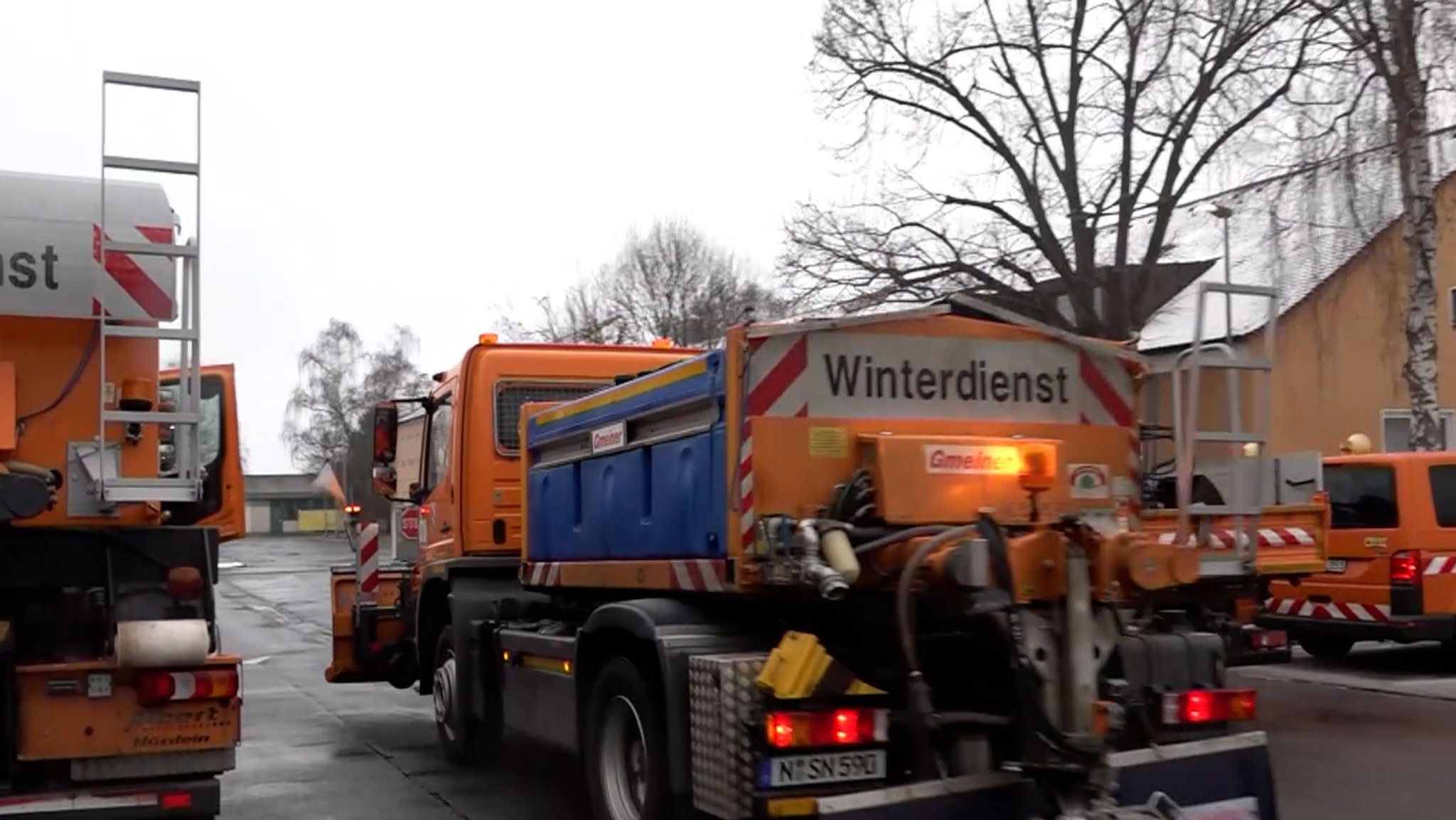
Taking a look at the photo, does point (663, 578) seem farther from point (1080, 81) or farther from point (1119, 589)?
point (1080, 81)

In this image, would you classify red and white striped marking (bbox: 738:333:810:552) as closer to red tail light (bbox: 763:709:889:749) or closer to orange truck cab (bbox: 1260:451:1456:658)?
red tail light (bbox: 763:709:889:749)

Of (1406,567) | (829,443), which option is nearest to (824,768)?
(829,443)

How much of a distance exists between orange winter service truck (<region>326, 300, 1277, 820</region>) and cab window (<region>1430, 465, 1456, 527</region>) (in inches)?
307

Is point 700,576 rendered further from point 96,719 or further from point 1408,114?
point 1408,114

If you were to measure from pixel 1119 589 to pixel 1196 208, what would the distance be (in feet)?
68.8

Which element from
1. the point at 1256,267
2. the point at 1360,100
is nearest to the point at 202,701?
the point at 1360,100

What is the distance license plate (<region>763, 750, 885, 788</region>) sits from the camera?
573cm

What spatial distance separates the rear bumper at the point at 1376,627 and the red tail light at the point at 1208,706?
6882 mm

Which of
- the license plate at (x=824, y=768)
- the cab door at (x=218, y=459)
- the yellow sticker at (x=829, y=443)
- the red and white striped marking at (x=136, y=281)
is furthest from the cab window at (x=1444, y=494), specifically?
the red and white striped marking at (x=136, y=281)

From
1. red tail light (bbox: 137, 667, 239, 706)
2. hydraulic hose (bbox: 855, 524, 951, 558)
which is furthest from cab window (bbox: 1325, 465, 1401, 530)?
Answer: red tail light (bbox: 137, 667, 239, 706)

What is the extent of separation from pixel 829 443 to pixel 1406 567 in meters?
9.45

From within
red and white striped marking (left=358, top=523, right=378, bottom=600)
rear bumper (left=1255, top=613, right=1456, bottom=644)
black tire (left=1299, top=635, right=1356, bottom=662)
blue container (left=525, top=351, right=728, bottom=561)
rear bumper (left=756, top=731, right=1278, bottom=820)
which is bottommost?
black tire (left=1299, top=635, right=1356, bottom=662)

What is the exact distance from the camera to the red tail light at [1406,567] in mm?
13656

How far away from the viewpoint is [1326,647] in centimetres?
1608
